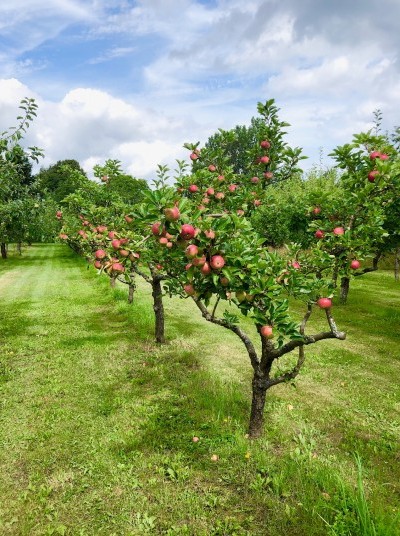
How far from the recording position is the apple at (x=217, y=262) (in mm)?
4562

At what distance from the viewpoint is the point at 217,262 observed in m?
4.57

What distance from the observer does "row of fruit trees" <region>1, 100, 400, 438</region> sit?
470cm

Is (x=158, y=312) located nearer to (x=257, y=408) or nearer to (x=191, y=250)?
(x=257, y=408)

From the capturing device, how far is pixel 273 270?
5.33 m

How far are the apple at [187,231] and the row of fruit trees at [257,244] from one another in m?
0.01

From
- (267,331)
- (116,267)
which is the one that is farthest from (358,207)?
(116,267)

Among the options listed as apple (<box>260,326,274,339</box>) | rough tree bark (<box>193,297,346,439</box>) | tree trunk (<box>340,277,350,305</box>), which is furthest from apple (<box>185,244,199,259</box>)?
tree trunk (<box>340,277,350,305</box>)

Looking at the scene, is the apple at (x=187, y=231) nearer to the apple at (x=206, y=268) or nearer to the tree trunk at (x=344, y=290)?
the apple at (x=206, y=268)

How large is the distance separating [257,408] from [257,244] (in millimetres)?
2910

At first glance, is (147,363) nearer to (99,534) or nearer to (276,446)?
(276,446)

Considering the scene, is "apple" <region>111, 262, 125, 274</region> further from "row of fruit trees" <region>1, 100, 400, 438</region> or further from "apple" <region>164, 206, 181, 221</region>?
"apple" <region>164, 206, 181, 221</region>

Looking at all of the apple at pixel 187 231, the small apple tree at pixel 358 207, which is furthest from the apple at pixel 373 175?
the apple at pixel 187 231

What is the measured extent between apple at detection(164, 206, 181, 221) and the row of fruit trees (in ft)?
0.04

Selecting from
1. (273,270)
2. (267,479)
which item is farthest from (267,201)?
(267,479)
